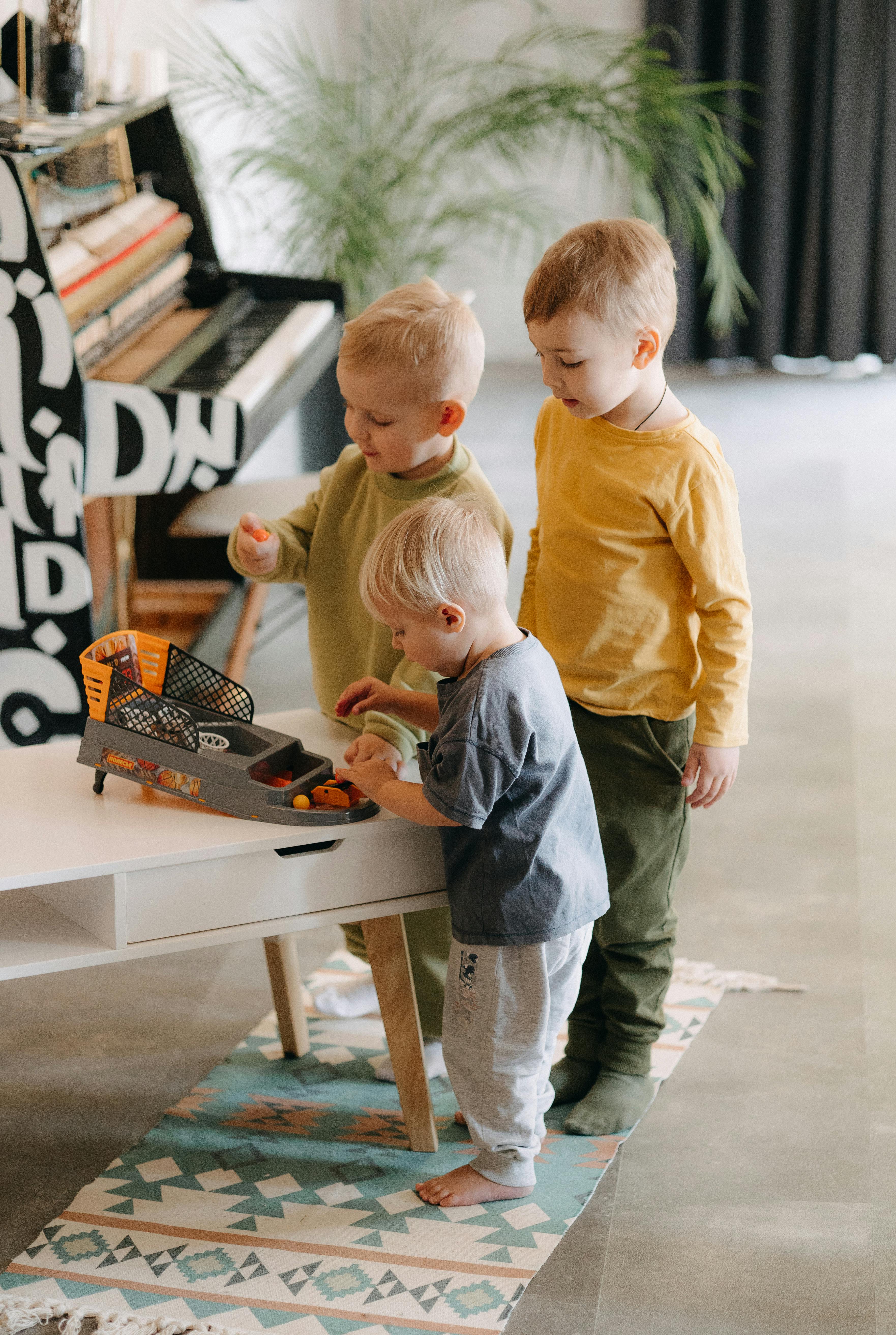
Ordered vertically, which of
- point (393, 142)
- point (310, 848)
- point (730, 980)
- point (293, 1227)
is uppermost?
point (393, 142)

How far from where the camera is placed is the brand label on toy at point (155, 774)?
1327mm

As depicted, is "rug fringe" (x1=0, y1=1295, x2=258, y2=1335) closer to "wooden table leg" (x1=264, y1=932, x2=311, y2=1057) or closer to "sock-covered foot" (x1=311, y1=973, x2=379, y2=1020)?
"wooden table leg" (x1=264, y1=932, x2=311, y2=1057)

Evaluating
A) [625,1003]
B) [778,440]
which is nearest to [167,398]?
[625,1003]

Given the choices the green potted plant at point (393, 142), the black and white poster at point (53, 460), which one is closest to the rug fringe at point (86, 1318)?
the black and white poster at point (53, 460)

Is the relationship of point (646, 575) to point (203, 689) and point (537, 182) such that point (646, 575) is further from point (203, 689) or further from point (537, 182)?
point (537, 182)

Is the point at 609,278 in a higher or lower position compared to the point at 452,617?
higher

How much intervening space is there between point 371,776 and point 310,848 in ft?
0.32

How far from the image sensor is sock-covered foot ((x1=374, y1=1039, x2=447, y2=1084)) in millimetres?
1667

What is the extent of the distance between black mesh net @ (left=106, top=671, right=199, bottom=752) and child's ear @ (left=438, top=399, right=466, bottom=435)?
398 millimetres

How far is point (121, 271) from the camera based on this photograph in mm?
2537

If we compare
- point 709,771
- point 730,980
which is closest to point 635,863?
point 709,771

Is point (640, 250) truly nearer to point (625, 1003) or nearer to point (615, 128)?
point (625, 1003)

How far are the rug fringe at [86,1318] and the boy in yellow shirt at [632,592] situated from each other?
1.60ft

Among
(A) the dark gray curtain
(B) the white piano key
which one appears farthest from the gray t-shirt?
(A) the dark gray curtain
